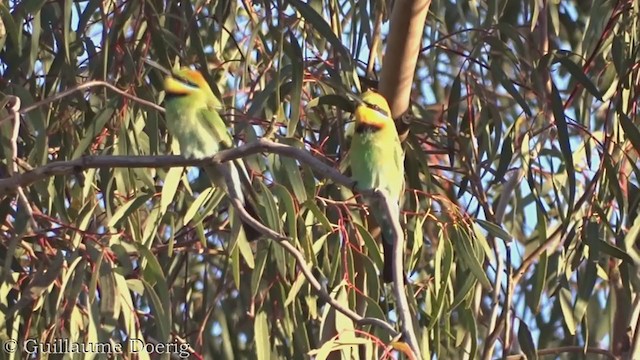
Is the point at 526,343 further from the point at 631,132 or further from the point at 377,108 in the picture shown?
the point at 377,108

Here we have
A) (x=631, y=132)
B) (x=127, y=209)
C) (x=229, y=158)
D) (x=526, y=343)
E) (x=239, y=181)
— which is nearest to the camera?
(x=229, y=158)

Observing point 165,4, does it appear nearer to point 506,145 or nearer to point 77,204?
point 77,204

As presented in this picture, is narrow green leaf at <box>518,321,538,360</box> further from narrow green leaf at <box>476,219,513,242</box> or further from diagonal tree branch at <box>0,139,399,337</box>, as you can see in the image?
diagonal tree branch at <box>0,139,399,337</box>

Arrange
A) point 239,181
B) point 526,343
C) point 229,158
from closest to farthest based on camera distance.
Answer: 1. point 229,158
2. point 239,181
3. point 526,343

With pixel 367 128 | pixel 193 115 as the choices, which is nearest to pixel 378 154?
pixel 367 128

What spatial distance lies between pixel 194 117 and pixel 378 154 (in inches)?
15.6

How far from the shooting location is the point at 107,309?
87.7 inches

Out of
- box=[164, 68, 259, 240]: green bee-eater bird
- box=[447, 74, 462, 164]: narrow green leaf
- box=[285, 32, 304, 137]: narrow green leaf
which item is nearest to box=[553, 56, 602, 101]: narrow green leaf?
box=[447, 74, 462, 164]: narrow green leaf

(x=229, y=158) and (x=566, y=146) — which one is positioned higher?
(x=566, y=146)

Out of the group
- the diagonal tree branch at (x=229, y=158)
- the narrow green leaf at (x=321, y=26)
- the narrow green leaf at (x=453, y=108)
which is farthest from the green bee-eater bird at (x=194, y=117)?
the narrow green leaf at (x=453, y=108)

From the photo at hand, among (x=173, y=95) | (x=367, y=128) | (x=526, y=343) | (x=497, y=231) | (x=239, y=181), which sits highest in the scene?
(x=173, y=95)

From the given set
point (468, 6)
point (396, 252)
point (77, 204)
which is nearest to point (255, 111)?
point (77, 204)

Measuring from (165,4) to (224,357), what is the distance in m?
0.87

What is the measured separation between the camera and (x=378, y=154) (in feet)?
8.32
